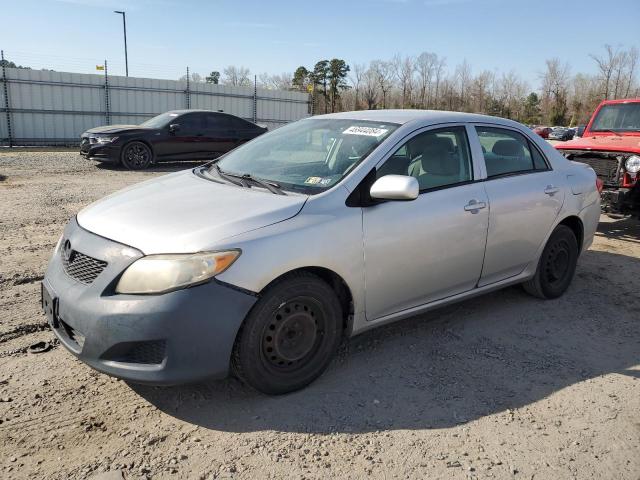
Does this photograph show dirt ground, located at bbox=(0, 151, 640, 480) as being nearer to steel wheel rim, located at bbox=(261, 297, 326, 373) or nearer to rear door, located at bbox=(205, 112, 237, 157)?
steel wheel rim, located at bbox=(261, 297, 326, 373)

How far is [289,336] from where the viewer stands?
127 inches

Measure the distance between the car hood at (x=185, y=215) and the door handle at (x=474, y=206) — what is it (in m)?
1.36

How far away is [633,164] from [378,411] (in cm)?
633

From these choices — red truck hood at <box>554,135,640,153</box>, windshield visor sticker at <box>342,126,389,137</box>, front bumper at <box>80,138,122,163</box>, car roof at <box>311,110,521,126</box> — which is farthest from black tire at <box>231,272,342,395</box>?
front bumper at <box>80,138,122,163</box>

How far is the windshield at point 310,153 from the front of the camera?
12.0ft

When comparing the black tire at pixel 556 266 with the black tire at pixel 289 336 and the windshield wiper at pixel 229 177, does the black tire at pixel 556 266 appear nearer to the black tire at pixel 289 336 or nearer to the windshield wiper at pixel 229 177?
the black tire at pixel 289 336

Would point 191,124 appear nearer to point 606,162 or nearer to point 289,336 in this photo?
point 606,162

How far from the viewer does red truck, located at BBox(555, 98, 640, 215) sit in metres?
7.58

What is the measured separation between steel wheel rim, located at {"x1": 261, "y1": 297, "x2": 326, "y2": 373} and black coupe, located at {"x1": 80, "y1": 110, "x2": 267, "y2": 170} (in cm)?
1126

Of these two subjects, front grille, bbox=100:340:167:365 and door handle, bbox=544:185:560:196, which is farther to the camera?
door handle, bbox=544:185:560:196

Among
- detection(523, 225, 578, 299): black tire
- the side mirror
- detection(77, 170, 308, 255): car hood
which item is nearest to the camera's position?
detection(77, 170, 308, 255): car hood

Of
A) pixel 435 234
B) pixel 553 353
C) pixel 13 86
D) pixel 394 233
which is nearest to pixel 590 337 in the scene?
pixel 553 353

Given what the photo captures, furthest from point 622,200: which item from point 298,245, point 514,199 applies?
point 298,245

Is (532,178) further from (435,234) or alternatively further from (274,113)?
(274,113)
